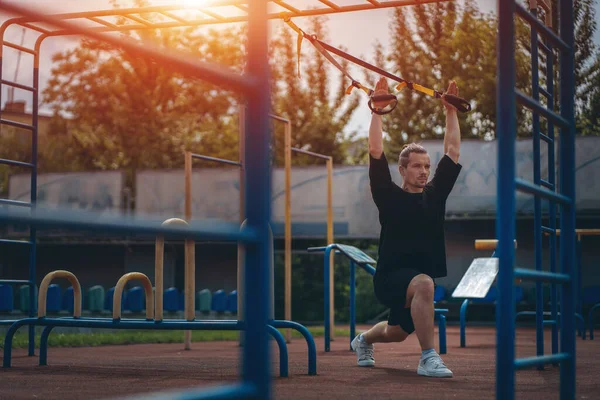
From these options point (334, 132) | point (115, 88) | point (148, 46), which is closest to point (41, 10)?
point (148, 46)

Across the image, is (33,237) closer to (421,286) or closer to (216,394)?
(421,286)

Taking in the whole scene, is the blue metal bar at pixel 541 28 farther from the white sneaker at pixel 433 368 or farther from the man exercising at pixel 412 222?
the white sneaker at pixel 433 368

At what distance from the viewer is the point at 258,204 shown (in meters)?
1.90

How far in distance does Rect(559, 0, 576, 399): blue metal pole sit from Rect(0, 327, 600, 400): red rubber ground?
2.33 feet

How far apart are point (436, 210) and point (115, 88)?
32.5 m

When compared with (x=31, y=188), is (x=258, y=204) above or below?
below

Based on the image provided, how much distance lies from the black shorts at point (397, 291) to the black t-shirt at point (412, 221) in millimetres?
54

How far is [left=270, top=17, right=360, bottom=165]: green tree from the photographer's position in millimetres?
32584

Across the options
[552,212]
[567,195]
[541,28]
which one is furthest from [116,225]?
[552,212]

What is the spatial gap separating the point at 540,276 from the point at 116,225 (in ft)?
5.43

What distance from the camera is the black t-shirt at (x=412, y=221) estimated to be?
5145 mm

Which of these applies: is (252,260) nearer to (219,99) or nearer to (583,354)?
(583,354)

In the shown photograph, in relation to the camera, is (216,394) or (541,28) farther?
(541,28)

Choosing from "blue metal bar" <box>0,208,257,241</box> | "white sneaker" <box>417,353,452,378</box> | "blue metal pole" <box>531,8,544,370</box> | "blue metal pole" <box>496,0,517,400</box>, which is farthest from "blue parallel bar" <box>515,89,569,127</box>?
"white sneaker" <box>417,353,452,378</box>
